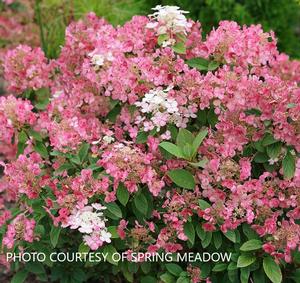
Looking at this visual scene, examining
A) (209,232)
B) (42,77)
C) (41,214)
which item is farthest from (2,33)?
(209,232)

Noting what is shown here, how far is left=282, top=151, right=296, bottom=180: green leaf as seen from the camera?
7.70 feet

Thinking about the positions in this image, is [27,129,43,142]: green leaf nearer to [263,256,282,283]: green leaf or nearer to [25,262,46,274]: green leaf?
[25,262,46,274]: green leaf

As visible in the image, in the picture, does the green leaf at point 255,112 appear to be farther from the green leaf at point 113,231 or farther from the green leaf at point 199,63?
the green leaf at point 113,231

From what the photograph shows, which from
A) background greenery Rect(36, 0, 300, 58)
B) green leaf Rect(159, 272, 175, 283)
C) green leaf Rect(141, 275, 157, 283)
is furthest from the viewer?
background greenery Rect(36, 0, 300, 58)

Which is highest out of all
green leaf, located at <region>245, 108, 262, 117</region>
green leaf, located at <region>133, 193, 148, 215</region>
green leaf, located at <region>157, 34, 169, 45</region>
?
green leaf, located at <region>157, 34, 169, 45</region>

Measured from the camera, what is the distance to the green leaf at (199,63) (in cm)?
267

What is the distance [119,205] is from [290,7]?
231 centimetres

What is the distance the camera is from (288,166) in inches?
92.8

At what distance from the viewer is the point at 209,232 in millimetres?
2410

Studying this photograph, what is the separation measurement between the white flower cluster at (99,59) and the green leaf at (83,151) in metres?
0.37

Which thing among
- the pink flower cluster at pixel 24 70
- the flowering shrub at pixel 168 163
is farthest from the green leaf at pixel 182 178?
the pink flower cluster at pixel 24 70

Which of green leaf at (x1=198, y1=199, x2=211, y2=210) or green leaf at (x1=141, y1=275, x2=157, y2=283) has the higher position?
green leaf at (x1=198, y1=199, x2=211, y2=210)

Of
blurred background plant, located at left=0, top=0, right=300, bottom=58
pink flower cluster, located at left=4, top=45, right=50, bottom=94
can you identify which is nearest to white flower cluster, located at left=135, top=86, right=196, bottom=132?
pink flower cluster, located at left=4, top=45, right=50, bottom=94

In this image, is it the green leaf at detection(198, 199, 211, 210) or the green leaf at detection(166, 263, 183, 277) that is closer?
the green leaf at detection(198, 199, 211, 210)
